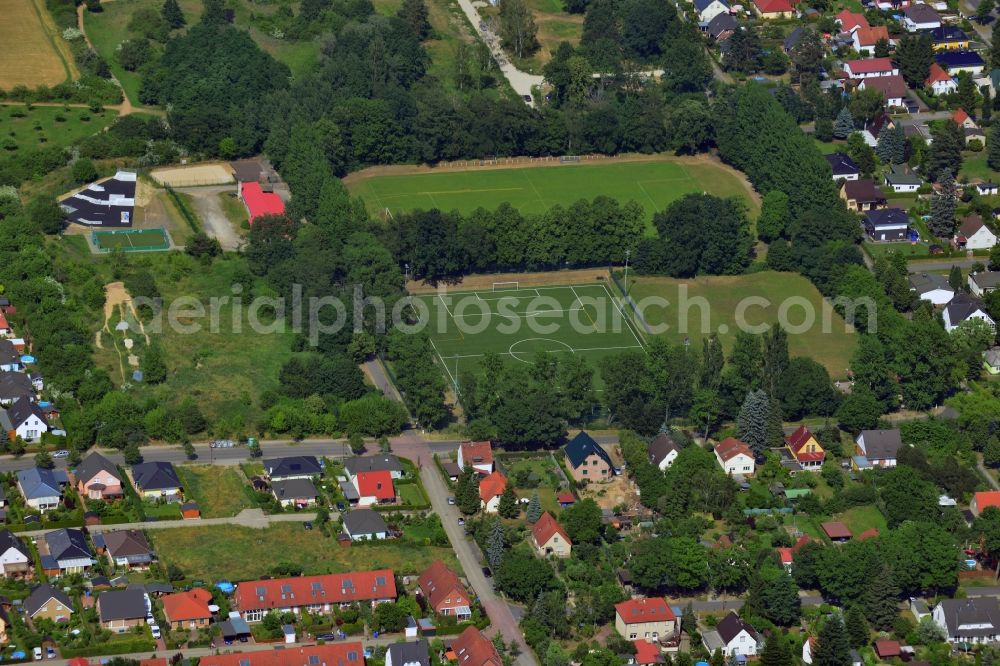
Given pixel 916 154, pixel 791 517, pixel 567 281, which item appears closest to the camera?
pixel 791 517

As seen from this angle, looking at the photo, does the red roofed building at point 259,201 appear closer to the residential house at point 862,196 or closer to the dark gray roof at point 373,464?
the dark gray roof at point 373,464

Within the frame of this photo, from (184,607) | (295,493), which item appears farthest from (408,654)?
(295,493)

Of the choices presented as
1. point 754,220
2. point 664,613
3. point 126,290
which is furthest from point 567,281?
point 664,613

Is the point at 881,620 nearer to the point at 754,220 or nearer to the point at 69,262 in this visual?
the point at 754,220

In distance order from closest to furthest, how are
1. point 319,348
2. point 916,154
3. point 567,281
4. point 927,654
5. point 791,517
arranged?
point 927,654 → point 791,517 → point 319,348 → point 567,281 → point 916,154

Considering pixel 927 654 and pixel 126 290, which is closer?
pixel 927 654

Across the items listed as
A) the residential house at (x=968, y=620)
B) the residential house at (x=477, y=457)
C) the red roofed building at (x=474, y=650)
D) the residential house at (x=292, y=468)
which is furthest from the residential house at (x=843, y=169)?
the red roofed building at (x=474, y=650)

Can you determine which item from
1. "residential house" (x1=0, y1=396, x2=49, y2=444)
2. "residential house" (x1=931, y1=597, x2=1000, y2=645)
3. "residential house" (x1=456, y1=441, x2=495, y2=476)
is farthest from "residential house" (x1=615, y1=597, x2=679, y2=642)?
"residential house" (x1=0, y1=396, x2=49, y2=444)
